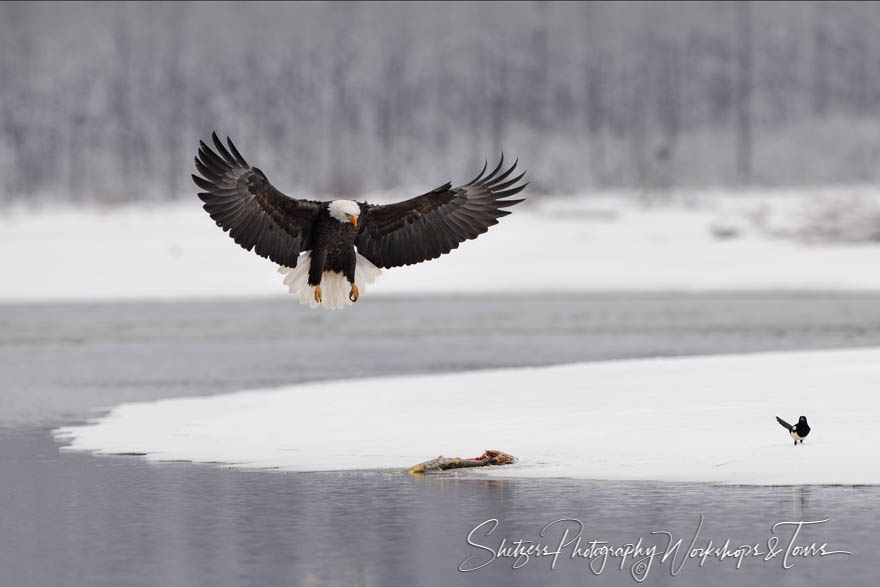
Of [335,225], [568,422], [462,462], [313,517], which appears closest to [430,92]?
[568,422]

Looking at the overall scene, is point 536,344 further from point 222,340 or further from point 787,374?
point 787,374

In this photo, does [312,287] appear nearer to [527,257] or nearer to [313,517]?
[313,517]

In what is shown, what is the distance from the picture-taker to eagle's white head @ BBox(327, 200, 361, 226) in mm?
14274

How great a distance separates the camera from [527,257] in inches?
1715

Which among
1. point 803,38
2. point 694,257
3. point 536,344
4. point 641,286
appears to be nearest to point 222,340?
point 536,344

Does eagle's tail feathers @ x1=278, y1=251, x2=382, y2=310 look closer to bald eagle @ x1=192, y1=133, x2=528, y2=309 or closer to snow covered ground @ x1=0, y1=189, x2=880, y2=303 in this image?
bald eagle @ x1=192, y1=133, x2=528, y2=309

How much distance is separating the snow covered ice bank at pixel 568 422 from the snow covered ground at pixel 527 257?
64.7 ft

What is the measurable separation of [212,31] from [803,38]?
30.3m

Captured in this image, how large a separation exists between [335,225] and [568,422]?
3.79 meters

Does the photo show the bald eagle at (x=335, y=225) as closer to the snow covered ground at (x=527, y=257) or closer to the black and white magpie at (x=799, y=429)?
the black and white magpie at (x=799, y=429)

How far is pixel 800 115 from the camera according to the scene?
77.4m

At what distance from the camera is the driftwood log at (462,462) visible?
14.7 metres

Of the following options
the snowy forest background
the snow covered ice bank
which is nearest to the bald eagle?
the snow covered ice bank

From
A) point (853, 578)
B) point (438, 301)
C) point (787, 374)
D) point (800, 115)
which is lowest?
point (853, 578)
